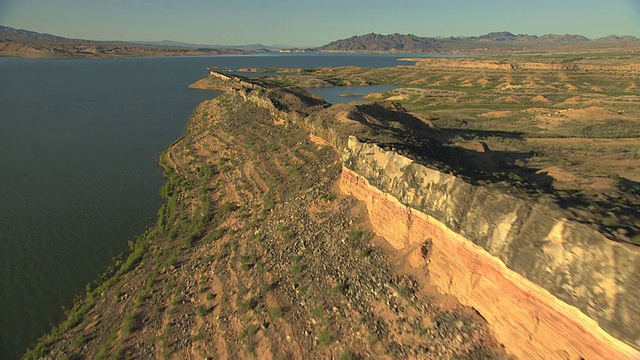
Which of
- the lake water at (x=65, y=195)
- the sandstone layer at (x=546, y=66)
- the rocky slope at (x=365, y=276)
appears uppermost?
the sandstone layer at (x=546, y=66)

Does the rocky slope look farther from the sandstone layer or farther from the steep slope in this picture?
the sandstone layer

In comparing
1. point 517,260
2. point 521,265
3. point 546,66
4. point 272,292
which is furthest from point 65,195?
point 546,66

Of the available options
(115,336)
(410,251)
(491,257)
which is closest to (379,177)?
(410,251)

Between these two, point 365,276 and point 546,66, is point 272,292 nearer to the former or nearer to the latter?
point 365,276

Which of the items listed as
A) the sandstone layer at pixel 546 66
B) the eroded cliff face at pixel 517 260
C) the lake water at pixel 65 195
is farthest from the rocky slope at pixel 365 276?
the sandstone layer at pixel 546 66

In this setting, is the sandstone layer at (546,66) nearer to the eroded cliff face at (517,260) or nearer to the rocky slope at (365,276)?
the rocky slope at (365,276)
